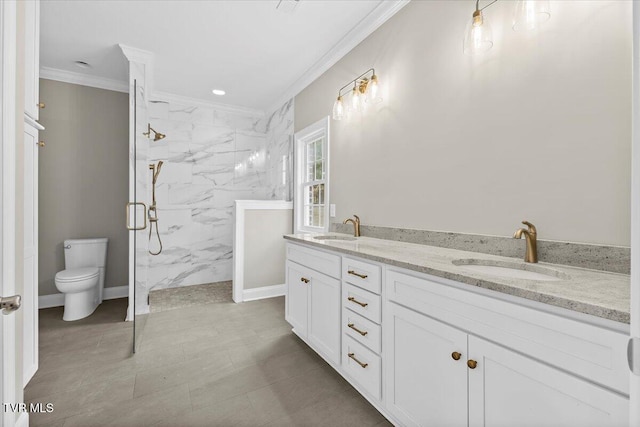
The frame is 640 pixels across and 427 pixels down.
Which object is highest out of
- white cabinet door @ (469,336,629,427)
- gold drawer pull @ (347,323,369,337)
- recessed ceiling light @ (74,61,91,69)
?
recessed ceiling light @ (74,61,91,69)

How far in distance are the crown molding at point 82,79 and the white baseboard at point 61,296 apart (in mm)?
2540

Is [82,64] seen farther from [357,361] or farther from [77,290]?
[357,361]

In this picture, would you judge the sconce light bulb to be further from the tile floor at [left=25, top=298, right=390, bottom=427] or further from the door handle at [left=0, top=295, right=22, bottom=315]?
the door handle at [left=0, top=295, right=22, bottom=315]

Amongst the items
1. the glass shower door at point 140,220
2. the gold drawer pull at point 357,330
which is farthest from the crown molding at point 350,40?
the gold drawer pull at point 357,330

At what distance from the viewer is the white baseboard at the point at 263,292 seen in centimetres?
355

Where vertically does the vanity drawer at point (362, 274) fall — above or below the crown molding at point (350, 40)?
below

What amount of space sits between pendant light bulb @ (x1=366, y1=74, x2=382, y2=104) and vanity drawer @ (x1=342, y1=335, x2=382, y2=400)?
1.84 meters

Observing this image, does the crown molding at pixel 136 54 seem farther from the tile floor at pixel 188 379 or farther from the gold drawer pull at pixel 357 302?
the gold drawer pull at pixel 357 302

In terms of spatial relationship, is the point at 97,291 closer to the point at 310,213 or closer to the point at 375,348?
the point at 310,213

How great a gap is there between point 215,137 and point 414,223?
351 centimetres

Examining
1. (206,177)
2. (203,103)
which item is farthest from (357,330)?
(203,103)

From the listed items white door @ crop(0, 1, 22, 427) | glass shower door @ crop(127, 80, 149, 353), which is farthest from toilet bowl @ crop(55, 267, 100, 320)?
white door @ crop(0, 1, 22, 427)

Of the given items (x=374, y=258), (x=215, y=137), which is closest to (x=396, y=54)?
(x=374, y=258)

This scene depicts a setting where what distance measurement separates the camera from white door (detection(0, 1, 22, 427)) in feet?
3.36
